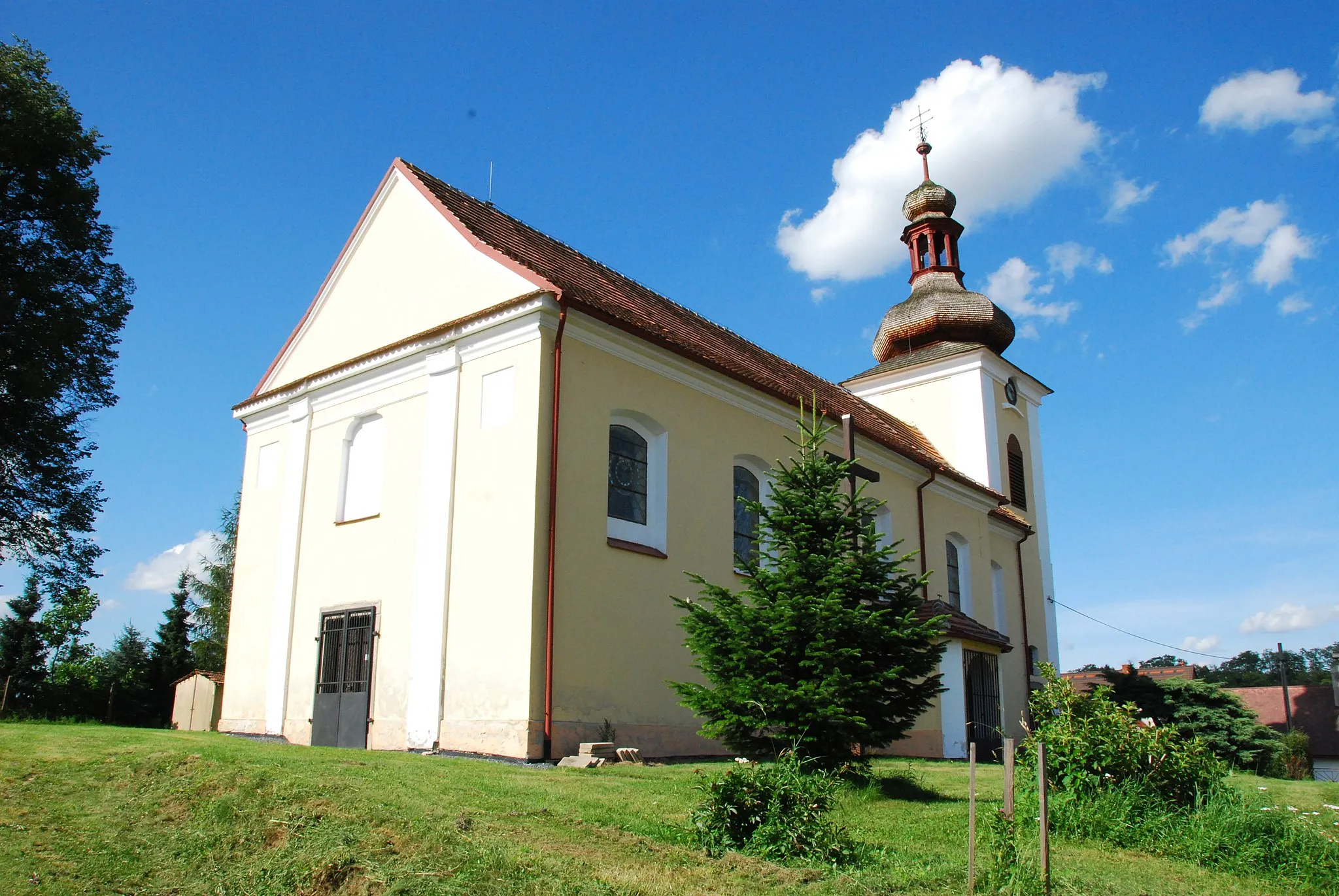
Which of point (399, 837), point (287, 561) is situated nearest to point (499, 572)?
point (287, 561)

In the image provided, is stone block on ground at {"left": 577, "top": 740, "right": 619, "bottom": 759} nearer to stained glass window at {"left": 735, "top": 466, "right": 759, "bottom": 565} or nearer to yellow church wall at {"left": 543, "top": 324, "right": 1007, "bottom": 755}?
yellow church wall at {"left": 543, "top": 324, "right": 1007, "bottom": 755}

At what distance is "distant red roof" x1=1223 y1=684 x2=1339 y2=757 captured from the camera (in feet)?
→ 124

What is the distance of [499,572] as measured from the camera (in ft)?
42.0

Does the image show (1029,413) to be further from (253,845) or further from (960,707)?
(253,845)

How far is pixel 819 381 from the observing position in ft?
78.4

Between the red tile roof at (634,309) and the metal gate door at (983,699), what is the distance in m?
4.33

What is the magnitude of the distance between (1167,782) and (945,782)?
3.16 meters

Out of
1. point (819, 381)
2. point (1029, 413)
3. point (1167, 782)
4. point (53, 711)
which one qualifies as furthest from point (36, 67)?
point (1029, 413)

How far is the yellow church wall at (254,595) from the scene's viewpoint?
16078 mm

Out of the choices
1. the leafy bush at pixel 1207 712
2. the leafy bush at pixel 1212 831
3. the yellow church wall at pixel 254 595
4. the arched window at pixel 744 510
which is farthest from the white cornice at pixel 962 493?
the leafy bush at pixel 1212 831

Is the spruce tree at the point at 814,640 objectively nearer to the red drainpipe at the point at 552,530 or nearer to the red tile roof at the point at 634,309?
the red drainpipe at the point at 552,530

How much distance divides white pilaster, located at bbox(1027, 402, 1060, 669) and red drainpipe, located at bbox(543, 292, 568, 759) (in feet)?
65.6

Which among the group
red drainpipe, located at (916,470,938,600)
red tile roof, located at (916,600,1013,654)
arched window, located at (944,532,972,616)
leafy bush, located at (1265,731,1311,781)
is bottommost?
leafy bush, located at (1265,731,1311,781)

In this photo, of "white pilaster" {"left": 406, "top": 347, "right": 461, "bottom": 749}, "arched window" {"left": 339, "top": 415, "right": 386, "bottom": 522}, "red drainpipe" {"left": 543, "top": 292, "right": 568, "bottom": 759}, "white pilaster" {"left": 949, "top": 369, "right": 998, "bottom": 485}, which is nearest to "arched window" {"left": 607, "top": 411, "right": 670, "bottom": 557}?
"red drainpipe" {"left": 543, "top": 292, "right": 568, "bottom": 759}
